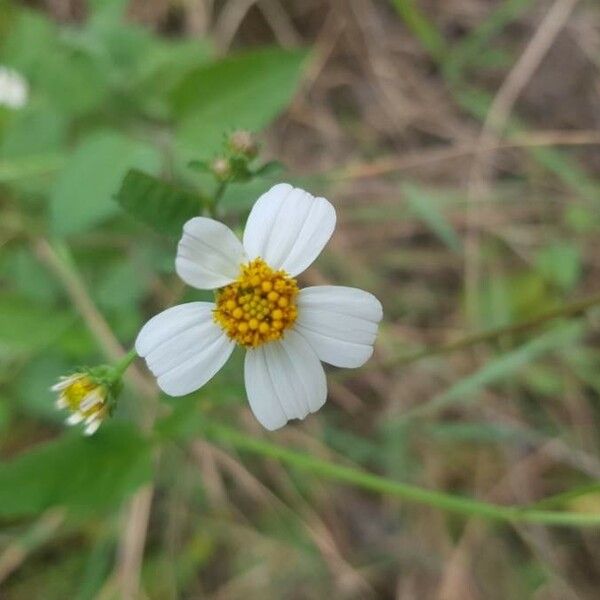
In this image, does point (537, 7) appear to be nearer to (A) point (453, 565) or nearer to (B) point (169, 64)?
(B) point (169, 64)

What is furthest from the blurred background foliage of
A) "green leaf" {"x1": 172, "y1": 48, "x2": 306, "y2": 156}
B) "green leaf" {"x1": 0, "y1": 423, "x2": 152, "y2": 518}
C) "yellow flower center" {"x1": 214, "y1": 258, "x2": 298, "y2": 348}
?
"yellow flower center" {"x1": 214, "y1": 258, "x2": 298, "y2": 348}

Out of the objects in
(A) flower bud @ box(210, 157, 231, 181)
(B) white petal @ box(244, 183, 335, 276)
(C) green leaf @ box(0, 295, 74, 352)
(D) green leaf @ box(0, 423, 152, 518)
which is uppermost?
(A) flower bud @ box(210, 157, 231, 181)

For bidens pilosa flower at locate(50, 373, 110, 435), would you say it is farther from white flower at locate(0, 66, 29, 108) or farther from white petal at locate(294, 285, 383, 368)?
white flower at locate(0, 66, 29, 108)

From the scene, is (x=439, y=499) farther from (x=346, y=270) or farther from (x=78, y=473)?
(x=346, y=270)

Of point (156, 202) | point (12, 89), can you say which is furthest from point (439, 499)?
point (12, 89)

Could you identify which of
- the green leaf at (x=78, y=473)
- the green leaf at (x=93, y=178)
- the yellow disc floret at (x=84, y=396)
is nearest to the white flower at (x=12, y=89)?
the green leaf at (x=93, y=178)
